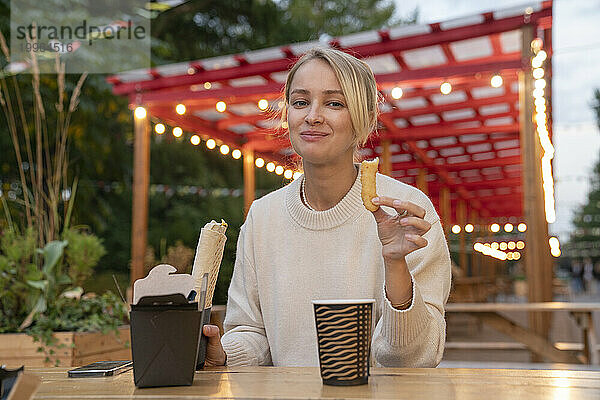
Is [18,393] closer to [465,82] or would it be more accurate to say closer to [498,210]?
[465,82]

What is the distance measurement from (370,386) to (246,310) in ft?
2.45

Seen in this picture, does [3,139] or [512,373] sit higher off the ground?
[3,139]

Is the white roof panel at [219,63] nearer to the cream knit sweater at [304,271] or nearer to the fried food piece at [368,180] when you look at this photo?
the cream knit sweater at [304,271]

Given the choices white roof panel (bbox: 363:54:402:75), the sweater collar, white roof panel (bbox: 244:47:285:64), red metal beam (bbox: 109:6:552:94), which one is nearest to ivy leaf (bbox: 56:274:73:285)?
the sweater collar

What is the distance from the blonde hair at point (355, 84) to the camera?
4.68 ft

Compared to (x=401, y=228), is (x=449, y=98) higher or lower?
higher

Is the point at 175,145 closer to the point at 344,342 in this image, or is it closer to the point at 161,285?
the point at 161,285

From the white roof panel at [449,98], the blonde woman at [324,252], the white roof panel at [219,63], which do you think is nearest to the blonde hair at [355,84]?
the blonde woman at [324,252]

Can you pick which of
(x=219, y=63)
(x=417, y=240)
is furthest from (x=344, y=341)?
(x=219, y=63)

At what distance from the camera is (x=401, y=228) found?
1.14 m

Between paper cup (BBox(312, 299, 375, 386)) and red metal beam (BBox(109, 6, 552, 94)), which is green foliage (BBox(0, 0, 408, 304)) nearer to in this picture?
red metal beam (BBox(109, 6, 552, 94))

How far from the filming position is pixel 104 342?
2947mm

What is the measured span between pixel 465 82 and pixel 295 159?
480 cm

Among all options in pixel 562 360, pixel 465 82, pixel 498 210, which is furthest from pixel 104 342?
pixel 498 210
